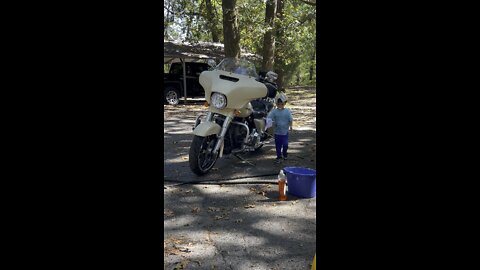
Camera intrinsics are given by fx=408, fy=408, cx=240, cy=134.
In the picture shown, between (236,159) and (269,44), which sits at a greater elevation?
(269,44)

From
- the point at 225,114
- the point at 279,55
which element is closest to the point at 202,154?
the point at 225,114

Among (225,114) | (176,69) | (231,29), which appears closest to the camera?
(225,114)

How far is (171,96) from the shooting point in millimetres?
18016

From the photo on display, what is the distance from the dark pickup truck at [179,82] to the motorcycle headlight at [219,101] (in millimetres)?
12311

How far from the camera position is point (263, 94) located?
6461mm

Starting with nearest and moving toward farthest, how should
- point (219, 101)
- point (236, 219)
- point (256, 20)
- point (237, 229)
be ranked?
point (237, 229)
point (236, 219)
point (219, 101)
point (256, 20)

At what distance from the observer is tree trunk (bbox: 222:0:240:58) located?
14.8m

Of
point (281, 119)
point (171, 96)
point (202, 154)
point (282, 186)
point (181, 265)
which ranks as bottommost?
point (181, 265)

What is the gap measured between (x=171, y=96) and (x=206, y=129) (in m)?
12.7

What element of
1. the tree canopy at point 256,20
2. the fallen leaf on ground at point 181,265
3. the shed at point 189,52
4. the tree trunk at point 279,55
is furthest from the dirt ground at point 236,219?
the tree trunk at point 279,55

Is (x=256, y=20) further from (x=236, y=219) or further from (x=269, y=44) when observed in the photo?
(x=236, y=219)

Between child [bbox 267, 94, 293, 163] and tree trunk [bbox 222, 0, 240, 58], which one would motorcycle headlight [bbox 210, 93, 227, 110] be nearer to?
child [bbox 267, 94, 293, 163]
